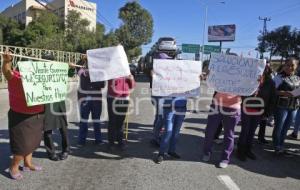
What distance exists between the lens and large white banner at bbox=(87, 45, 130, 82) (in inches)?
283

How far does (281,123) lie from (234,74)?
1.45m

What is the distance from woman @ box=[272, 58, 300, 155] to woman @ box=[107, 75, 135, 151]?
2.69m

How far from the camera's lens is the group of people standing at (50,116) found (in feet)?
18.7

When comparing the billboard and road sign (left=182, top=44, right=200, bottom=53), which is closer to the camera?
road sign (left=182, top=44, right=200, bottom=53)

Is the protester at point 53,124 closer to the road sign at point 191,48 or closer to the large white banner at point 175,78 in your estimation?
the large white banner at point 175,78

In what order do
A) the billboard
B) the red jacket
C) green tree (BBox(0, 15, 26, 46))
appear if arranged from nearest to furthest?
the red jacket, green tree (BBox(0, 15, 26, 46)), the billboard

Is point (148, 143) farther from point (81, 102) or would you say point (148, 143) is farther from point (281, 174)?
point (281, 174)

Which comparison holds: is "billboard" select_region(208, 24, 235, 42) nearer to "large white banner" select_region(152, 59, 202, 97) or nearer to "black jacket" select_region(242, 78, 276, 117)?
"black jacket" select_region(242, 78, 276, 117)

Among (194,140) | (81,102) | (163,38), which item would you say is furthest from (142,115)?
(163,38)

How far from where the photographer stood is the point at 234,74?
6.98 meters

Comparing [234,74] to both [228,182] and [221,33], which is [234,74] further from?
[221,33]

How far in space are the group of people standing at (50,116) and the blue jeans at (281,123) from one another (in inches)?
108

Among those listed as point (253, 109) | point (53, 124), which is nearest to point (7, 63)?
point (53, 124)

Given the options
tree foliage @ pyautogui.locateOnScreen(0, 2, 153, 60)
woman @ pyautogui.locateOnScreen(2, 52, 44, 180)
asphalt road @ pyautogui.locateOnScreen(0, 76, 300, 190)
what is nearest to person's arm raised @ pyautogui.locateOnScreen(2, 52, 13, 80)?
woman @ pyautogui.locateOnScreen(2, 52, 44, 180)
